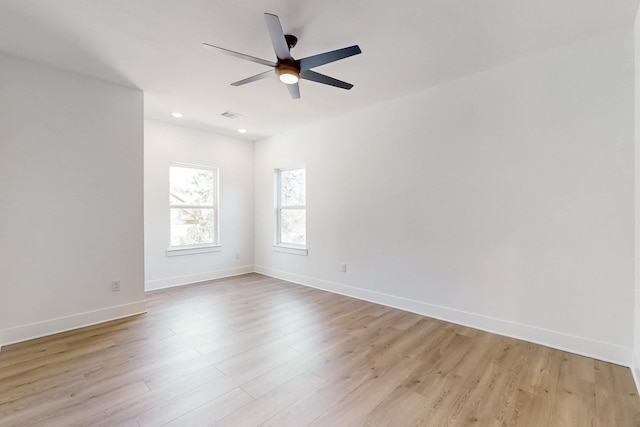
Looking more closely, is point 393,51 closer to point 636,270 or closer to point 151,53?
point 151,53

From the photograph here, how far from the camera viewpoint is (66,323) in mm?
2975

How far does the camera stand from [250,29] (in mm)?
2291

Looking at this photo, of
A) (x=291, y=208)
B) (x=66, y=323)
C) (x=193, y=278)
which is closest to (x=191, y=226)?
(x=193, y=278)

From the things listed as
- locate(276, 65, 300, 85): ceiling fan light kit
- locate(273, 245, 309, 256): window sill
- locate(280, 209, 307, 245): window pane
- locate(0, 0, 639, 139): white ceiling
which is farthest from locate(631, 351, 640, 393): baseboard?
locate(280, 209, 307, 245): window pane

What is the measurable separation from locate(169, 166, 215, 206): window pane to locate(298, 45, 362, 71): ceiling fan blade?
3.53m

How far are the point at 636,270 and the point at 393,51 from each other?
2631 mm

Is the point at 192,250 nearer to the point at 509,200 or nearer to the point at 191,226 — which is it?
the point at 191,226

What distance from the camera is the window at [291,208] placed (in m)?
5.11

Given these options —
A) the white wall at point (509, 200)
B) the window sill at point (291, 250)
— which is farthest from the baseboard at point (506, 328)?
the window sill at point (291, 250)

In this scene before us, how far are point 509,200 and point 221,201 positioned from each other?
454 centimetres

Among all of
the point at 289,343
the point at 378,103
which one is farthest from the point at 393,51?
the point at 289,343

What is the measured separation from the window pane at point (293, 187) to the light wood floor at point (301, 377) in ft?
8.00

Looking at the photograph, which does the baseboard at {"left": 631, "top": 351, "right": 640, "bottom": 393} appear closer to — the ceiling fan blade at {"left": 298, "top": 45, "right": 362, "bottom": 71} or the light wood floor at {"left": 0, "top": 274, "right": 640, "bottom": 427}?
the light wood floor at {"left": 0, "top": 274, "right": 640, "bottom": 427}

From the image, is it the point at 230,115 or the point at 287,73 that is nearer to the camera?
the point at 287,73
